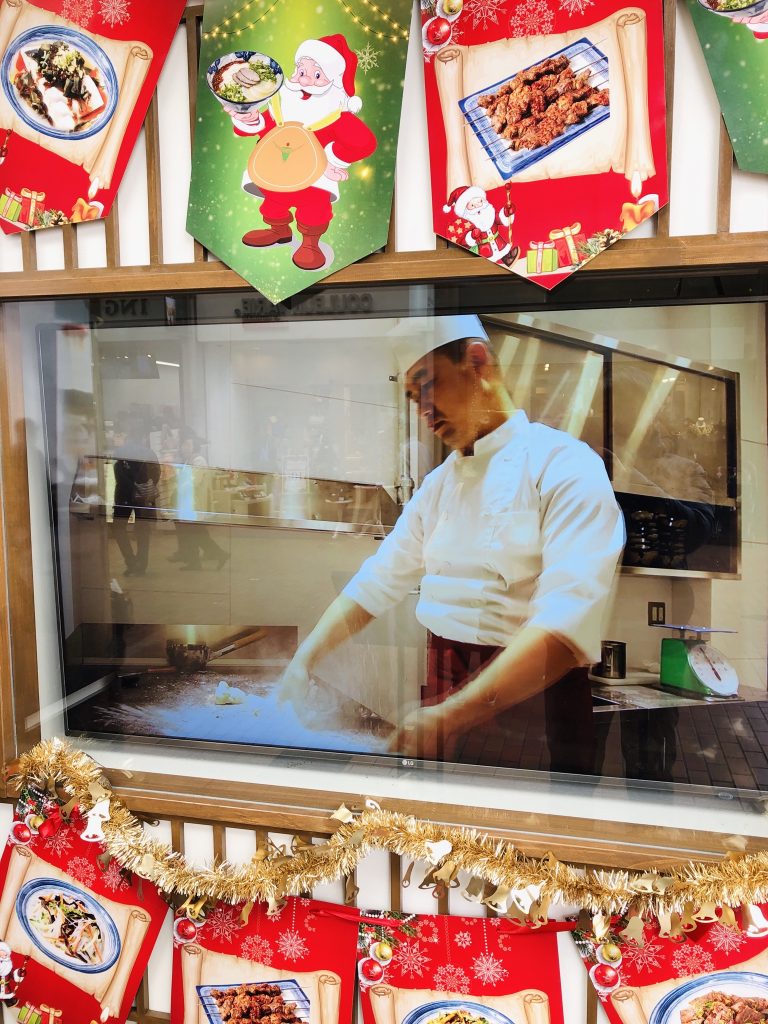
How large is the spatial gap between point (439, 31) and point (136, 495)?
1.09m

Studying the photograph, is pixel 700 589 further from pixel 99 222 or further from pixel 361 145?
pixel 99 222

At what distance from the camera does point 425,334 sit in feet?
4.14

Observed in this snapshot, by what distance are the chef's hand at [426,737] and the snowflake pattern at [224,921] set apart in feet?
1.54

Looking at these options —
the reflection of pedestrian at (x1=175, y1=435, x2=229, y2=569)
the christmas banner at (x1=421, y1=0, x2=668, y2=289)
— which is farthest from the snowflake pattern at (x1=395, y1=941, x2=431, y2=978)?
the christmas banner at (x1=421, y1=0, x2=668, y2=289)

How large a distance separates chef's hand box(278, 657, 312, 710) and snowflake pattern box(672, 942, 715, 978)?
33.2 inches

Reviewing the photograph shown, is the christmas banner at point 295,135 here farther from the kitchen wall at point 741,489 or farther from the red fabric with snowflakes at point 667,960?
the red fabric with snowflakes at point 667,960

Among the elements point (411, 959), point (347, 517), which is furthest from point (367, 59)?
point (411, 959)

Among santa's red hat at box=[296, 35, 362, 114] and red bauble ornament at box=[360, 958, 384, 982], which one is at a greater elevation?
santa's red hat at box=[296, 35, 362, 114]

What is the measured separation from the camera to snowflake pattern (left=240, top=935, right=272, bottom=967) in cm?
131

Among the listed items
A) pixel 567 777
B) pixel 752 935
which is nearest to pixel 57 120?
pixel 567 777

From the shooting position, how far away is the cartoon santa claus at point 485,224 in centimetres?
115

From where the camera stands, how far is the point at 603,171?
1111 millimetres

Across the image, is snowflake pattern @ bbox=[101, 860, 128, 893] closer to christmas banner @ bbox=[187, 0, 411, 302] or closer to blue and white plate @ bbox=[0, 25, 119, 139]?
christmas banner @ bbox=[187, 0, 411, 302]

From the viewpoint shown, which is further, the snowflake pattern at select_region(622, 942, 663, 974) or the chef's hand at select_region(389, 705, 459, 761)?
the chef's hand at select_region(389, 705, 459, 761)
